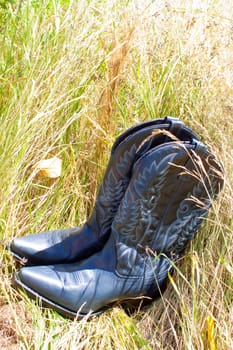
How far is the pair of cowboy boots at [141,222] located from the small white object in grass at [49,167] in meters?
0.25

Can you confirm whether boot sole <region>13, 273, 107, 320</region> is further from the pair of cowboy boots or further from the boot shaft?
the boot shaft

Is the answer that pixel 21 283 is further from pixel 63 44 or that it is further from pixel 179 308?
pixel 63 44

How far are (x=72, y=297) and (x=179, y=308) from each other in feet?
1.00

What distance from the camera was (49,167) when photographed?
2172 millimetres

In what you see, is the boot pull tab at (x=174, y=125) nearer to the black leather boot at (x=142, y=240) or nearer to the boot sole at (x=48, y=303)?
the black leather boot at (x=142, y=240)

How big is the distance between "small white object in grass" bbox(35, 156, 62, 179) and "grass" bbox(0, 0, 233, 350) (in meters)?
0.04

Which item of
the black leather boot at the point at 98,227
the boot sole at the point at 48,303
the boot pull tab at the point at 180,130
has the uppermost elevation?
the boot pull tab at the point at 180,130

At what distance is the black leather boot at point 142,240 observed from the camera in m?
1.79

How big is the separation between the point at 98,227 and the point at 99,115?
443mm

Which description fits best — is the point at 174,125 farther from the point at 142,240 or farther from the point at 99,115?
the point at 99,115

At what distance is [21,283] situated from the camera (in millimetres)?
1858

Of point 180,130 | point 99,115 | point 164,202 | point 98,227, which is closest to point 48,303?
point 98,227

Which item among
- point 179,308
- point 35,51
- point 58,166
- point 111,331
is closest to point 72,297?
point 111,331

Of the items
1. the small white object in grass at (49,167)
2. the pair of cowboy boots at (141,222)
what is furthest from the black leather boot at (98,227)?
the small white object in grass at (49,167)
